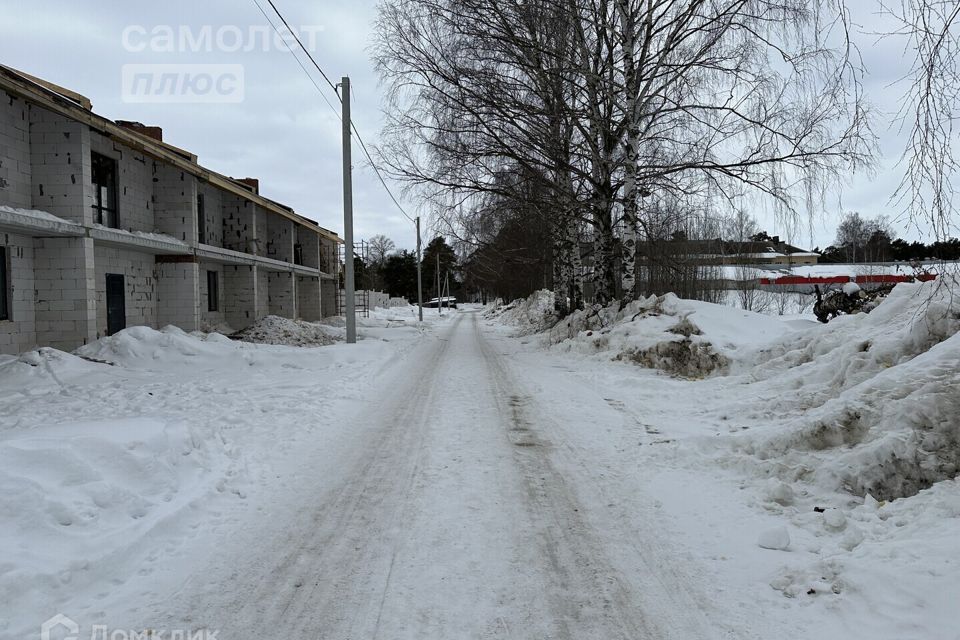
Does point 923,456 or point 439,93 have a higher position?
point 439,93

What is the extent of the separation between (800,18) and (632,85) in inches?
143

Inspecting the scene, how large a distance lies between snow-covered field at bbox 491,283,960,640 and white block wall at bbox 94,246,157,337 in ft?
45.9

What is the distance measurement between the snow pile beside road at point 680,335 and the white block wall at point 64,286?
11.9 metres

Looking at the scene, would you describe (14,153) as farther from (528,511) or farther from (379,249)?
(379,249)

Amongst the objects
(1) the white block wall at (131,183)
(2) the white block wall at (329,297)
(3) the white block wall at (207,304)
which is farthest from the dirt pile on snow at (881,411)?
(2) the white block wall at (329,297)

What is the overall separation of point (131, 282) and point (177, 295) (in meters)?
1.49

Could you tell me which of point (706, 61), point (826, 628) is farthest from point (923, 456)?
point (706, 61)

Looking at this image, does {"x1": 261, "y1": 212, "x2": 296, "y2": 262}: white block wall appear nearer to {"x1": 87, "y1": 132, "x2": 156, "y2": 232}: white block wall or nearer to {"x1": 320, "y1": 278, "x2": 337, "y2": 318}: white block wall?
{"x1": 320, "y1": 278, "x2": 337, "y2": 318}: white block wall

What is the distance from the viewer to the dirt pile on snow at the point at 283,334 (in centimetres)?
2003

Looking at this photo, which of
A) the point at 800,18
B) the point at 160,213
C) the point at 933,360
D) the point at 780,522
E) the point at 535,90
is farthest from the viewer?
the point at 160,213

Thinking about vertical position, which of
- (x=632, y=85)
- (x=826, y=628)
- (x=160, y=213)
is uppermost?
(x=632, y=85)

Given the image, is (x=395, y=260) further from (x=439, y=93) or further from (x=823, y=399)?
(x=823, y=399)

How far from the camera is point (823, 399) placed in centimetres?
589

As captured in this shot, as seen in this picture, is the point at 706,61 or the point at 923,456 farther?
the point at 706,61
